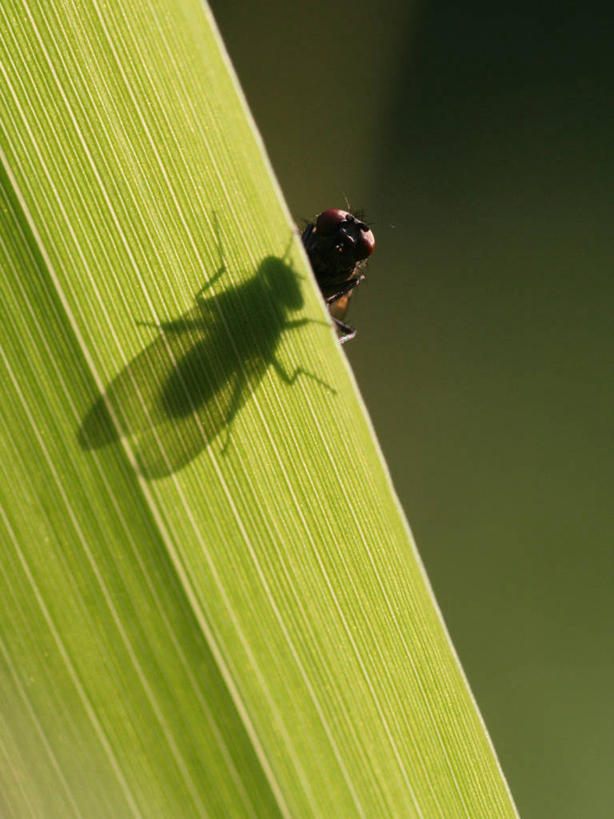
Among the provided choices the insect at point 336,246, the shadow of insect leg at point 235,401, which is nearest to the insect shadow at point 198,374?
the shadow of insect leg at point 235,401

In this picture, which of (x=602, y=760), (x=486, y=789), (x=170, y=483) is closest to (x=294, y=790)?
(x=486, y=789)

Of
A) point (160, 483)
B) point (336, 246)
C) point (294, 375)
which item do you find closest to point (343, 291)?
point (336, 246)

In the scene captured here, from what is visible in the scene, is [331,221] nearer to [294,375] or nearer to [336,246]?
[336,246]

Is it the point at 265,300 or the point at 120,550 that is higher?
the point at 265,300

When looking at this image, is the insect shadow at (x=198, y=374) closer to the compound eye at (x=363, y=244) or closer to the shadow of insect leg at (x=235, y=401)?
the shadow of insect leg at (x=235, y=401)

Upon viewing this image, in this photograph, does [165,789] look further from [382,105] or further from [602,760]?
[382,105]
